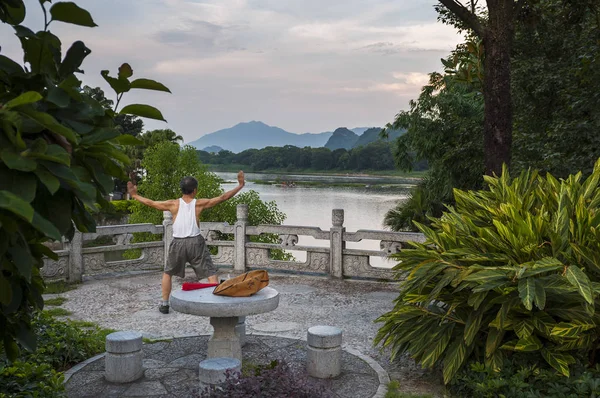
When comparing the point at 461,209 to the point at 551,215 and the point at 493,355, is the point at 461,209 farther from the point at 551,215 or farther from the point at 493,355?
the point at 493,355

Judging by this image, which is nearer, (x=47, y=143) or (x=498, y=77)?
(x=47, y=143)

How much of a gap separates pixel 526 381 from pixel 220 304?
2901 mm

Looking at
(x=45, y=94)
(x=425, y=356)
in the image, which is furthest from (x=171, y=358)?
(x=45, y=94)

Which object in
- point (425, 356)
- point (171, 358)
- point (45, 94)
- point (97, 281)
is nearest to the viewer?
point (45, 94)

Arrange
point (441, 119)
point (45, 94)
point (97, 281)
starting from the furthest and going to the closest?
1. point (441, 119)
2. point (97, 281)
3. point (45, 94)

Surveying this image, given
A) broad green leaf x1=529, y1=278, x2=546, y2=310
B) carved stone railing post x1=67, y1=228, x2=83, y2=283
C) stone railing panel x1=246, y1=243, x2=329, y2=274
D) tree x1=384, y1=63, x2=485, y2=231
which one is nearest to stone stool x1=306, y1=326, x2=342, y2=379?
broad green leaf x1=529, y1=278, x2=546, y2=310

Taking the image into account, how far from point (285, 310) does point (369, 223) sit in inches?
1499

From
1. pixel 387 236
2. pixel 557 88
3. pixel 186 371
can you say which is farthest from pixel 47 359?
pixel 557 88

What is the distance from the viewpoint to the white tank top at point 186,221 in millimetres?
8289

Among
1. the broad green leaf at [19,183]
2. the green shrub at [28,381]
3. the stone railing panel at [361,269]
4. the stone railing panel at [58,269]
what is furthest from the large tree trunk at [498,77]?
the stone railing panel at [58,269]

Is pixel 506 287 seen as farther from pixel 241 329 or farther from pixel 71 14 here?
pixel 71 14

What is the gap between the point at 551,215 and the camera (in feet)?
20.1

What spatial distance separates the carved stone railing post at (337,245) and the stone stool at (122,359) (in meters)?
6.24

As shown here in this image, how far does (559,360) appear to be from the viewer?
514 centimetres
